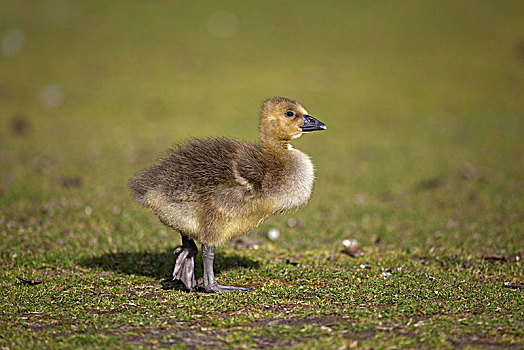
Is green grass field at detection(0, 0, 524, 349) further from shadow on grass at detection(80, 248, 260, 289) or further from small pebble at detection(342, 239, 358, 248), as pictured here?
small pebble at detection(342, 239, 358, 248)

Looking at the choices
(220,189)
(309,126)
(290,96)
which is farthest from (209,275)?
(290,96)

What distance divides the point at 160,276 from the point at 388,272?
270 cm

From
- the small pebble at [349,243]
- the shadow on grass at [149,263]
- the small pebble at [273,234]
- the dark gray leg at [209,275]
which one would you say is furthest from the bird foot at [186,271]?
the small pebble at [349,243]

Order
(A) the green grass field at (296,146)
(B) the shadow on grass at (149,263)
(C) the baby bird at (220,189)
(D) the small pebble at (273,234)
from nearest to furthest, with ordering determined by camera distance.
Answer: (A) the green grass field at (296,146) < (C) the baby bird at (220,189) < (B) the shadow on grass at (149,263) < (D) the small pebble at (273,234)

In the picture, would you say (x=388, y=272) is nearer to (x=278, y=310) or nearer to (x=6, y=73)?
(x=278, y=310)

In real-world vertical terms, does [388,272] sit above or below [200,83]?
below

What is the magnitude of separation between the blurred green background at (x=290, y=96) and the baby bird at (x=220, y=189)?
94.3 inches

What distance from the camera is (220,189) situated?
636cm

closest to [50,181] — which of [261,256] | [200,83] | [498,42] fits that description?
[261,256]

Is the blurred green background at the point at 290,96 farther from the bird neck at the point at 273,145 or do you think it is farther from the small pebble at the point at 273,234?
the bird neck at the point at 273,145

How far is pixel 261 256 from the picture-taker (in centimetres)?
827

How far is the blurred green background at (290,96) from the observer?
10.4 m

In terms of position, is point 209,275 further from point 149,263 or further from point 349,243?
point 349,243

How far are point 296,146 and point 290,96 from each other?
4201 millimetres
